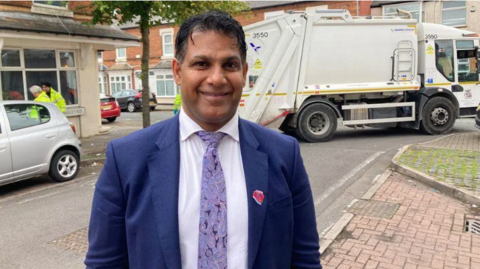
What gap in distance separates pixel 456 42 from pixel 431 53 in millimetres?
862

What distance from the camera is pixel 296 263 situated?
1.88 metres

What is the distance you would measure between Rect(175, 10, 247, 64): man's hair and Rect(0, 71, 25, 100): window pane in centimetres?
1223

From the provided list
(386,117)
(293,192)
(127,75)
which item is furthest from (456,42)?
(127,75)

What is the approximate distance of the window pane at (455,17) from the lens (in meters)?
23.5

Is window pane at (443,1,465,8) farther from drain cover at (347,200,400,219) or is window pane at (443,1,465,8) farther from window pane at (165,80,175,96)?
drain cover at (347,200,400,219)

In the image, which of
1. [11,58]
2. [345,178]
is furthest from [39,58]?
[345,178]

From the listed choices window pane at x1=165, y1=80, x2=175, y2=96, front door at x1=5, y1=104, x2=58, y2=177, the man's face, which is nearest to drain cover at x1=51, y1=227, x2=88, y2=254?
front door at x1=5, y1=104, x2=58, y2=177

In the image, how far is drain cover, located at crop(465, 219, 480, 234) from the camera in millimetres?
4898

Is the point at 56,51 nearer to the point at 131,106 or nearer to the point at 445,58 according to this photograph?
the point at 445,58

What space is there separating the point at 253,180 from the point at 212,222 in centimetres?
23

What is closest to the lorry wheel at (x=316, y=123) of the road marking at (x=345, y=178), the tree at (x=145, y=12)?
the road marking at (x=345, y=178)

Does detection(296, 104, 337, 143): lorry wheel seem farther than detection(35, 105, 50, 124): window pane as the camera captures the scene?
Yes

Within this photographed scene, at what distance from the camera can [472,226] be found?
16.5ft

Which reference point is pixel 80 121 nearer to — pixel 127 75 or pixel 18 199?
pixel 18 199
